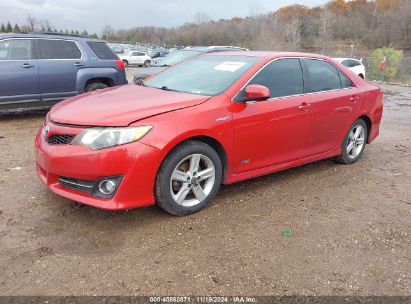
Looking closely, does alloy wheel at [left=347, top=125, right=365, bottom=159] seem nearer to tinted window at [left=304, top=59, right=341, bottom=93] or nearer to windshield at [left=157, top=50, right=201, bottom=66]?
tinted window at [left=304, top=59, right=341, bottom=93]

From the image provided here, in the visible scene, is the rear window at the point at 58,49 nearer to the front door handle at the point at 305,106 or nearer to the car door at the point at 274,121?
the car door at the point at 274,121

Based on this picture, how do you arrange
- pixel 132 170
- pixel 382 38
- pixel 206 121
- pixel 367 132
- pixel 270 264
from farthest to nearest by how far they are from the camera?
pixel 382 38 < pixel 367 132 < pixel 206 121 < pixel 132 170 < pixel 270 264

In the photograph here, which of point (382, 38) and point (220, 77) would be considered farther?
point (382, 38)

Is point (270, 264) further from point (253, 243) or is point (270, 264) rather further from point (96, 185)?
point (96, 185)

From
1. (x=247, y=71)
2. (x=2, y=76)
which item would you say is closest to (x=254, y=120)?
(x=247, y=71)

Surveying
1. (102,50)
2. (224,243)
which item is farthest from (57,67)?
(224,243)

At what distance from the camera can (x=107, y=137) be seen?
338 centimetres

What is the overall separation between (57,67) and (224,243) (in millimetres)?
6167

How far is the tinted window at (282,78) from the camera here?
4395mm

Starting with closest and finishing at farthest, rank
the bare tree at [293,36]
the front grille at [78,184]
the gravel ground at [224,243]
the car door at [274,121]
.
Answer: the gravel ground at [224,243]
the front grille at [78,184]
the car door at [274,121]
the bare tree at [293,36]

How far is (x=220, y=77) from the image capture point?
14.3ft

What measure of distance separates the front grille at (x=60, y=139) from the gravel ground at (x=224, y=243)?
0.67m

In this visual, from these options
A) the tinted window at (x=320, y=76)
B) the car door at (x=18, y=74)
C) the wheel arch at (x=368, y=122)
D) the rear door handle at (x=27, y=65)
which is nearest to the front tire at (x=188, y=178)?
the tinted window at (x=320, y=76)

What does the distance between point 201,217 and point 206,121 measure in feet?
2.95
